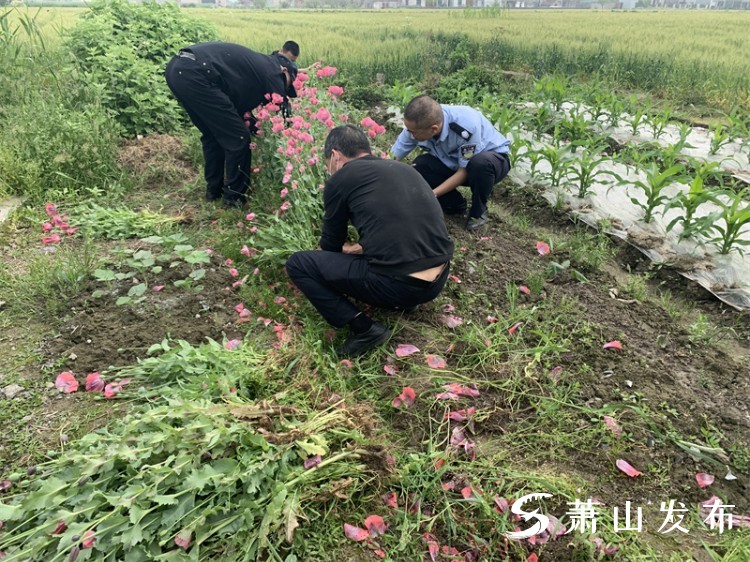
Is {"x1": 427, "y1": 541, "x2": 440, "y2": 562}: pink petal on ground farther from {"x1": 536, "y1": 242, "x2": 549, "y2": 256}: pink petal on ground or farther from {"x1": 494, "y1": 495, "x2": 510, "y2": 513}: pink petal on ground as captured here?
{"x1": 536, "y1": 242, "x2": 549, "y2": 256}: pink petal on ground

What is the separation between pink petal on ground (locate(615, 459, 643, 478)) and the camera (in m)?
2.09

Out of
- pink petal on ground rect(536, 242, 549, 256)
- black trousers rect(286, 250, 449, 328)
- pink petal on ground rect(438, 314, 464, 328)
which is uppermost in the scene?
black trousers rect(286, 250, 449, 328)

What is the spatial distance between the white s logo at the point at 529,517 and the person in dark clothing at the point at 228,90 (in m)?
3.30

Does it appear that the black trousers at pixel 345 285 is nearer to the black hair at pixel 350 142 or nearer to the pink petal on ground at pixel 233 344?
the pink petal on ground at pixel 233 344

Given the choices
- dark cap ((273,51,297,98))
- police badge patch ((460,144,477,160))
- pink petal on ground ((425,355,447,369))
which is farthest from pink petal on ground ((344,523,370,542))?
dark cap ((273,51,297,98))

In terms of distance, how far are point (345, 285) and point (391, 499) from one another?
1193mm

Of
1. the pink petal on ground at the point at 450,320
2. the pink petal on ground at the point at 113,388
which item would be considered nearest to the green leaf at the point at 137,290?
the pink petal on ground at the point at 113,388

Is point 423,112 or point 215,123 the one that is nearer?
point 423,112

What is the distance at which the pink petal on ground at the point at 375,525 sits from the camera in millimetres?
1845

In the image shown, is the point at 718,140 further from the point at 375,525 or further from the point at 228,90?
the point at 375,525

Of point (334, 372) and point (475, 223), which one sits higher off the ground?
point (475, 223)

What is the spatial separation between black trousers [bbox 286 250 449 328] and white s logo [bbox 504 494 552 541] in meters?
1.17

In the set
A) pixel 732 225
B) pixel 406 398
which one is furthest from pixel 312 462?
pixel 732 225

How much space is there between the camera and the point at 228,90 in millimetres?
3914
